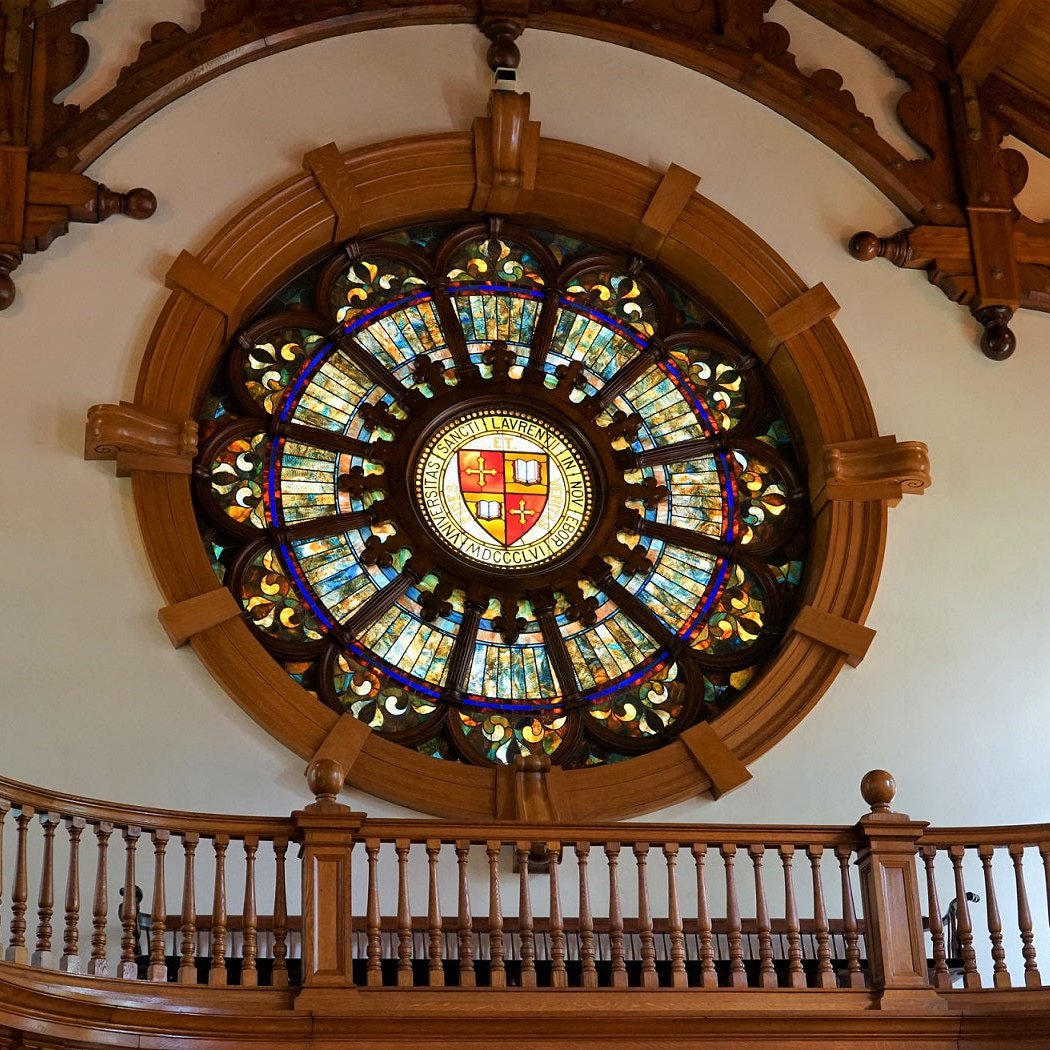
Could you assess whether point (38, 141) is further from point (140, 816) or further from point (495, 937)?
point (495, 937)

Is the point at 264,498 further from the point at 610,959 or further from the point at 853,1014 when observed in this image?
the point at 853,1014

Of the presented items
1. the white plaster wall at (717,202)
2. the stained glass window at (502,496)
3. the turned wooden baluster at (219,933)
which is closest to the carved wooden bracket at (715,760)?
the white plaster wall at (717,202)

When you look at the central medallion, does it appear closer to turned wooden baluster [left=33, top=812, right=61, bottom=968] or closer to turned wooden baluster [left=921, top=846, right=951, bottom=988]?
turned wooden baluster [left=921, top=846, right=951, bottom=988]

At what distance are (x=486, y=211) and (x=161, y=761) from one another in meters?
3.30

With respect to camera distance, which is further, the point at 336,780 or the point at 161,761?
the point at 161,761

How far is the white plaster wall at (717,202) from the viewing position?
8.77 meters

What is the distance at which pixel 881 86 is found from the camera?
10.7 m

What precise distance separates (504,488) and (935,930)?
3102mm

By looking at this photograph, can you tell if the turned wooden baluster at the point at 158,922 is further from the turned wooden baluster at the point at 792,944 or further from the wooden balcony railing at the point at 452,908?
the turned wooden baluster at the point at 792,944

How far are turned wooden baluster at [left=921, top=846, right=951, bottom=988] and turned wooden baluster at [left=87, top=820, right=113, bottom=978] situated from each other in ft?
10.2

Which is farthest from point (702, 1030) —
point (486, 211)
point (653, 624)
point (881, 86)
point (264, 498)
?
point (881, 86)

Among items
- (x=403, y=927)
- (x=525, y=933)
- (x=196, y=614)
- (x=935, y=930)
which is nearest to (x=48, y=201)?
(x=196, y=614)

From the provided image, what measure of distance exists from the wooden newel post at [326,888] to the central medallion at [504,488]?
219cm

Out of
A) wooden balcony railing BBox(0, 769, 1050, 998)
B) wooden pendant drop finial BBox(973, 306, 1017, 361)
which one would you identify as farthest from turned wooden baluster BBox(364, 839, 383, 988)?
wooden pendant drop finial BBox(973, 306, 1017, 361)
